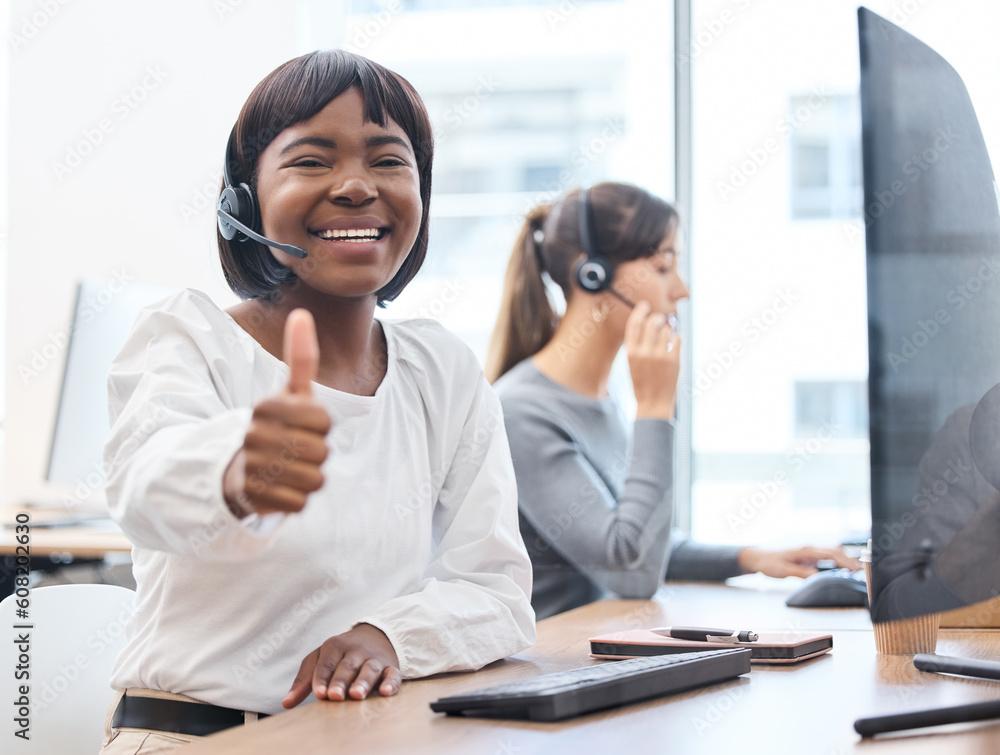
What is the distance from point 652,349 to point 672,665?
92 centimetres

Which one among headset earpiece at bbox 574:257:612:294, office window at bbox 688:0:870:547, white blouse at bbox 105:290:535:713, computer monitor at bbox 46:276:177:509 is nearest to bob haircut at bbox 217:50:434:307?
white blouse at bbox 105:290:535:713

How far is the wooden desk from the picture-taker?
1.99 ft

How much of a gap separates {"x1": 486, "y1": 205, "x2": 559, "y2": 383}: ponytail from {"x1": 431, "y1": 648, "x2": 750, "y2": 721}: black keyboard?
109 centimetres

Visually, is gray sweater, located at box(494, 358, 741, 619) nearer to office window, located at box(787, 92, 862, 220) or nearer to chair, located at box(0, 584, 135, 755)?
chair, located at box(0, 584, 135, 755)

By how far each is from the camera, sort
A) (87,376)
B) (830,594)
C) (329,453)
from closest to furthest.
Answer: (329,453)
(830,594)
(87,376)

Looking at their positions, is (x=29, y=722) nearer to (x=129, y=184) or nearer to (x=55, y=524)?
(x=55, y=524)

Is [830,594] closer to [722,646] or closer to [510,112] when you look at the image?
[722,646]

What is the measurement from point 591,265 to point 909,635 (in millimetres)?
919

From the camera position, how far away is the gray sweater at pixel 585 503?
1460mm

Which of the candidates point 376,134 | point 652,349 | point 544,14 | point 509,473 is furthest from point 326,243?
point 544,14

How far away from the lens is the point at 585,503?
1.49 metres

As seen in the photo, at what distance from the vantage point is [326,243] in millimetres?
954

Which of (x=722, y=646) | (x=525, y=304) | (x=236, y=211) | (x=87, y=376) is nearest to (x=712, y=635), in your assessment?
(x=722, y=646)

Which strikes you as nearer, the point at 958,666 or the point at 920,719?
the point at 920,719
